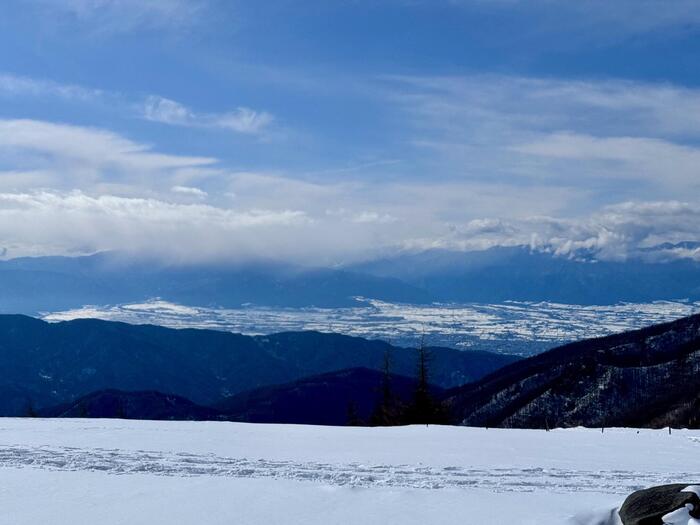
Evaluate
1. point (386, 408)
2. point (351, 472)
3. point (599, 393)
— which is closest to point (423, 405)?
point (386, 408)

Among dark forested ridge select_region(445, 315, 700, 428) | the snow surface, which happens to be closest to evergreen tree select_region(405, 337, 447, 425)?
the snow surface

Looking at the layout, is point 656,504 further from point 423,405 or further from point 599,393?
point 599,393

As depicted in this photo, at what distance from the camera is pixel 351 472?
1755 cm

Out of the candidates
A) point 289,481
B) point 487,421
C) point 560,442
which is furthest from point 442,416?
point 487,421

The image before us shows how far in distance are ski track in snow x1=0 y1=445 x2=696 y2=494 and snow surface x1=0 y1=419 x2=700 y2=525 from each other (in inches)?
1.9

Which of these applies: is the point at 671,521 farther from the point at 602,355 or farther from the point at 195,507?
the point at 602,355

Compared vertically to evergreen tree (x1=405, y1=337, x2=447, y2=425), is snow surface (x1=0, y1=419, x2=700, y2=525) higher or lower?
higher

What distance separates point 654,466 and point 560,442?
492cm

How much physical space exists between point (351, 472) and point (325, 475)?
762mm

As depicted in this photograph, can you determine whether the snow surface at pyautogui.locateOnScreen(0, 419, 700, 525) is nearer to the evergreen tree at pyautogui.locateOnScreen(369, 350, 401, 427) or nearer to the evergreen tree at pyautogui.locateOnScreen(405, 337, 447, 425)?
the evergreen tree at pyautogui.locateOnScreen(405, 337, 447, 425)

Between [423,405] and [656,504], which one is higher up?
[656,504]

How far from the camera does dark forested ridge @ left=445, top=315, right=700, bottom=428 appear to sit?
463ft

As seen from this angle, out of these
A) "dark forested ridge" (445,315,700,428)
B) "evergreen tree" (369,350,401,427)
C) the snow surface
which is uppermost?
the snow surface

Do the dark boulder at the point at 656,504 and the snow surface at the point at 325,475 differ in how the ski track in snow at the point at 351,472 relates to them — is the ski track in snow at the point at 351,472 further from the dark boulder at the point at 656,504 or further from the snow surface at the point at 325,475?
the dark boulder at the point at 656,504
